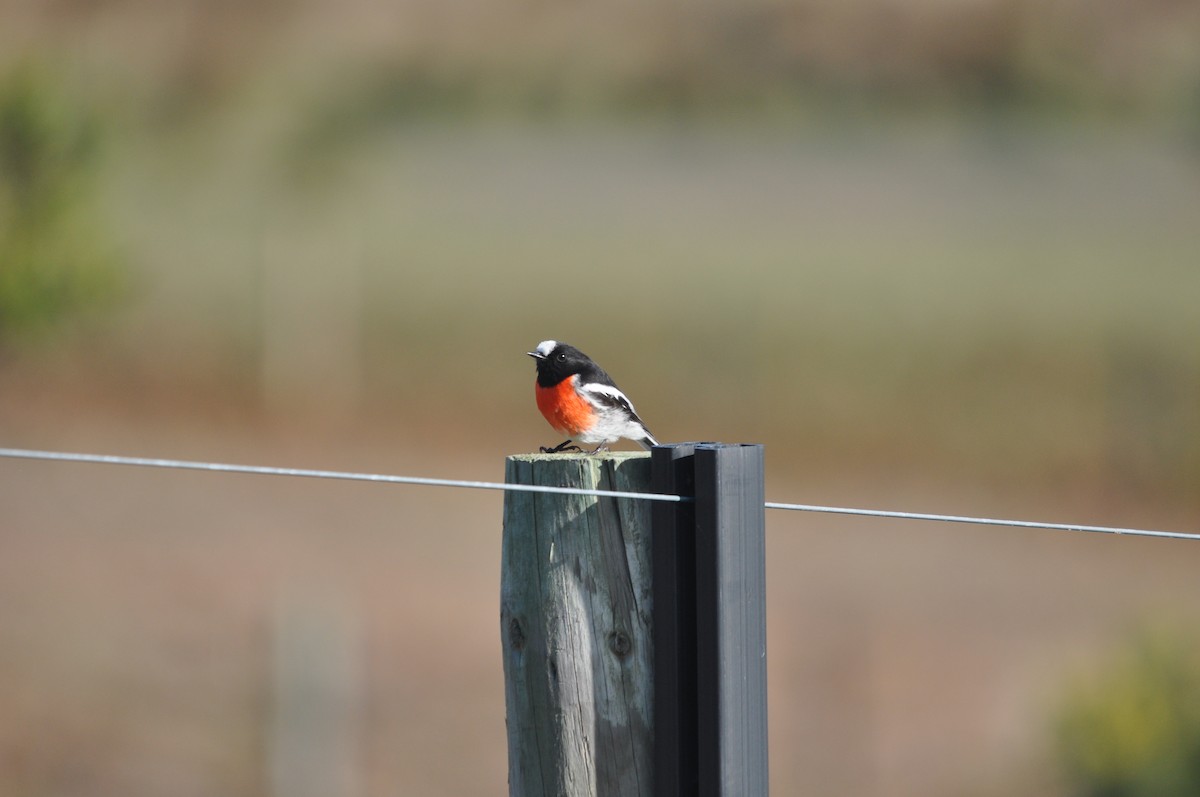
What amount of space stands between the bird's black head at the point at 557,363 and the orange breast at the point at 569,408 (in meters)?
0.04

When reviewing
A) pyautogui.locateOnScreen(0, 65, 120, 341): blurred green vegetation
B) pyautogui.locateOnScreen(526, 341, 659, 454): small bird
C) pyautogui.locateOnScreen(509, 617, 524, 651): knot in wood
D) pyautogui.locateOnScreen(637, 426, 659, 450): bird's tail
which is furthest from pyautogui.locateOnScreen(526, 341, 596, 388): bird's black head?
pyautogui.locateOnScreen(0, 65, 120, 341): blurred green vegetation

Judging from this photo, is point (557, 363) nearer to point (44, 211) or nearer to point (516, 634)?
point (516, 634)

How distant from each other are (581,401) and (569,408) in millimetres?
56

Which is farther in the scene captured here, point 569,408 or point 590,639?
point 569,408

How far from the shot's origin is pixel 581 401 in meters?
4.86

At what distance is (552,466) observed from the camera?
7.39 ft

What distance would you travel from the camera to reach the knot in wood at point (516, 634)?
2279mm

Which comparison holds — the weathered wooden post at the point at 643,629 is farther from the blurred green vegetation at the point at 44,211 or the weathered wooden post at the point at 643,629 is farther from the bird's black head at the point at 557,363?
the blurred green vegetation at the point at 44,211

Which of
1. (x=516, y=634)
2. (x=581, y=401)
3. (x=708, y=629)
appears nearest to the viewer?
(x=708, y=629)

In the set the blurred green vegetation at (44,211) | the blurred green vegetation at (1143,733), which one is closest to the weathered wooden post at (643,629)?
the blurred green vegetation at (1143,733)

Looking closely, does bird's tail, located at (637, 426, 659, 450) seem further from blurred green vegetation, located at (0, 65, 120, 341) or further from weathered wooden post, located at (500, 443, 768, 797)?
blurred green vegetation, located at (0, 65, 120, 341)

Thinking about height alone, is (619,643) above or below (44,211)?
below

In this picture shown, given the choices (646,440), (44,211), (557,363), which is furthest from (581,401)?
(44,211)

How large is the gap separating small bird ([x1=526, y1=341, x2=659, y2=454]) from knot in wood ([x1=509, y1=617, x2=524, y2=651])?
8.25 ft
